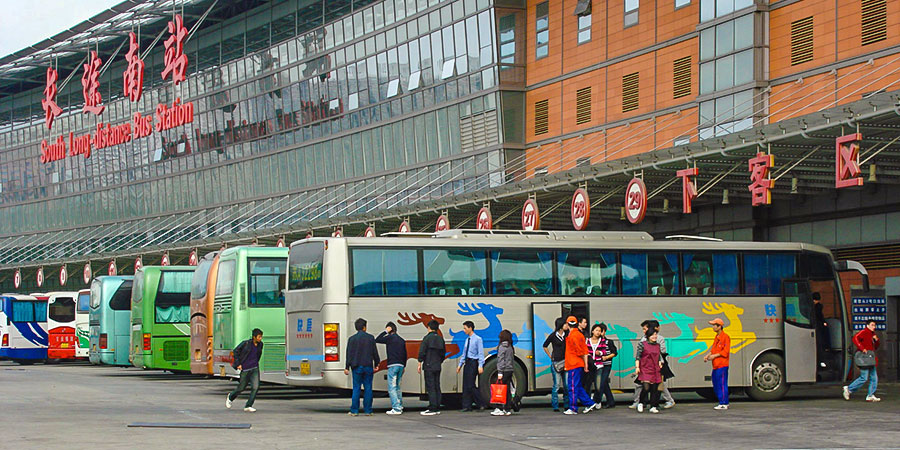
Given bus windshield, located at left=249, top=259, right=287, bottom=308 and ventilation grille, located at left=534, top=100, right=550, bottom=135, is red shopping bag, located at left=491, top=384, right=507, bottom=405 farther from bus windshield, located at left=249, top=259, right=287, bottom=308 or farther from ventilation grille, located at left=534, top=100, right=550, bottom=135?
ventilation grille, located at left=534, top=100, right=550, bottom=135

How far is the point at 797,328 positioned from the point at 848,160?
3316 millimetres

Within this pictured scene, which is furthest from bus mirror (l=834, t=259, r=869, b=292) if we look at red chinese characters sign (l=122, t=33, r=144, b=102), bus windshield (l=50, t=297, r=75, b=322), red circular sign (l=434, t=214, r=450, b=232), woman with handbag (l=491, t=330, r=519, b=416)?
red chinese characters sign (l=122, t=33, r=144, b=102)

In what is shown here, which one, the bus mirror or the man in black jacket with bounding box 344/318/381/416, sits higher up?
the bus mirror

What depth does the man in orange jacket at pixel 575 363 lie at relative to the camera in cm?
2109

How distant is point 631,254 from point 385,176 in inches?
1256

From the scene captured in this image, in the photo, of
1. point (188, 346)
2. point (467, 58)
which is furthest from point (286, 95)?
point (188, 346)

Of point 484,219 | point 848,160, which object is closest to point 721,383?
point 848,160

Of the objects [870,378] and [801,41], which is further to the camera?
[801,41]

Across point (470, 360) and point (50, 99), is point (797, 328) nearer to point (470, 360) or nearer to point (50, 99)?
point (470, 360)

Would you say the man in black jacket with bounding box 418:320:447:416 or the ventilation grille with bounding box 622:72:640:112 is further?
the ventilation grille with bounding box 622:72:640:112

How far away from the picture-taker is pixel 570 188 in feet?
113

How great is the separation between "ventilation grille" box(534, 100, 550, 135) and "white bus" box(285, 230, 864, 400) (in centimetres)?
2101

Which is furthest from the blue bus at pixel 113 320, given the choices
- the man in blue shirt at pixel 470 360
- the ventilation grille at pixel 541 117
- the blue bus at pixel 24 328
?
the man in blue shirt at pixel 470 360

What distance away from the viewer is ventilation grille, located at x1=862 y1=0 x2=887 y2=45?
30.9m
